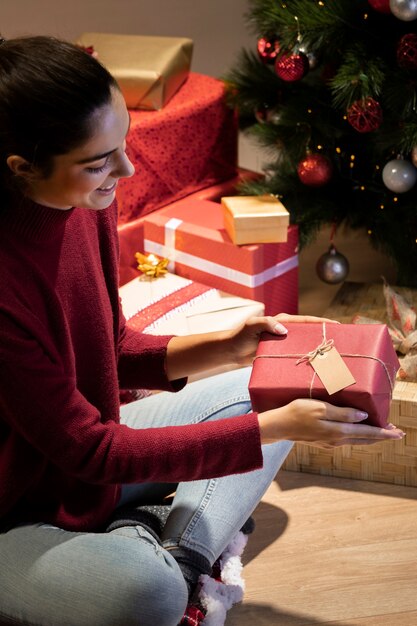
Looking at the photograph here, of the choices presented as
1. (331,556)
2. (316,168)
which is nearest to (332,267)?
(316,168)

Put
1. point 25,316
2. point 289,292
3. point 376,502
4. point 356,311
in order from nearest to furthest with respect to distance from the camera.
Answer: point 25,316 < point 376,502 < point 356,311 < point 289,292

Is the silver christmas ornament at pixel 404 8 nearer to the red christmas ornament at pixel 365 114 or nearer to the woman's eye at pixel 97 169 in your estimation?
the red christmas ornament at pixel 365 114

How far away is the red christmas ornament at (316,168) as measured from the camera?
2.01m

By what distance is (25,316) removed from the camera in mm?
1101

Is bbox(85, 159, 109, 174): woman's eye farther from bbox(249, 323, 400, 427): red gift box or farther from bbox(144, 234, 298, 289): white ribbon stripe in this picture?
bbox(144, 234, 298, 289): white ribbon stripe

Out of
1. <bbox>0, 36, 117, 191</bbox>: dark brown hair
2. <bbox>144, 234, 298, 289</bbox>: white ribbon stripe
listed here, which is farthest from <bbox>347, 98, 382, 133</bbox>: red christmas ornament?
<bbox>0, 36, 117, 191</bbox>: dark brown hair

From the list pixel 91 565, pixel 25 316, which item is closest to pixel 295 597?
pixel 91 565

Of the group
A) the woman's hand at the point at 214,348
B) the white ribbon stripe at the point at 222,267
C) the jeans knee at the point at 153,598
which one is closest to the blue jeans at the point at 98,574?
the jeans knee at the point at 153,598

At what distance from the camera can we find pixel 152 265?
207cm

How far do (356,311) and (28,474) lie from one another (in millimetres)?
997

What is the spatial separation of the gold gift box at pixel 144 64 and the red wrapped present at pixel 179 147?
0.03 meters

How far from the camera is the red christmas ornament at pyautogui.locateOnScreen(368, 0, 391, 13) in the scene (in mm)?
1748

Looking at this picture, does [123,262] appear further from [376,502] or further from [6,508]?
[6,508]

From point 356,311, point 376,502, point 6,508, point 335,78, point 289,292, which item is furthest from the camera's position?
point 289,292
